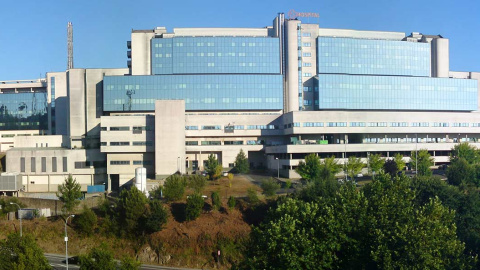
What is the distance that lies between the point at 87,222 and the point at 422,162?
4395cm

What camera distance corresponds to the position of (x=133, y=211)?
150ft

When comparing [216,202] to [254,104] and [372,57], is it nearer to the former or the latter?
[254,104]

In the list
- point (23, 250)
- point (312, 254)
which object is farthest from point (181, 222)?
point (312, 254)

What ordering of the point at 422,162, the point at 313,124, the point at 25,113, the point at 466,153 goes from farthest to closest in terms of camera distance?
the point at 25,113 → the point at 313,124 → the point at 466,153 → the point at 422,162

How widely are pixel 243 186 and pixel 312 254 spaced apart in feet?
111

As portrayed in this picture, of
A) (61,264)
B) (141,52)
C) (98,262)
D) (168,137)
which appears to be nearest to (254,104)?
(168,137)

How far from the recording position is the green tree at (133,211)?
45562 mm

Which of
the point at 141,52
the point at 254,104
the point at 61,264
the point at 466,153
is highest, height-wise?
the point at 141,52

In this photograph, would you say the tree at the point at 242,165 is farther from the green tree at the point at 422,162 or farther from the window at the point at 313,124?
the green tree at the point at 422,162

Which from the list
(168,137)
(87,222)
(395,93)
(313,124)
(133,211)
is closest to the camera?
(133,211)

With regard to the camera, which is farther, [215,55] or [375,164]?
[215,55]

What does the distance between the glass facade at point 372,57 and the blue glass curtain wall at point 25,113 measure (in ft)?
202

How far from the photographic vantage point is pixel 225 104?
267 feet

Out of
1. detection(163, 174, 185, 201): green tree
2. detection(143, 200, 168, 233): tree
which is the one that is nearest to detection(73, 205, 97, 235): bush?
detection(143, 200, 168, 233): tree
